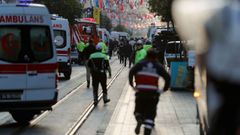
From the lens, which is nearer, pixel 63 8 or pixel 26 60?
pixel 26 60

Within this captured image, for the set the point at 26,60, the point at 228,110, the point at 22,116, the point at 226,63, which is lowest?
the point at 22,116

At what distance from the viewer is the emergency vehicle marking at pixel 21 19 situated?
12.0 m

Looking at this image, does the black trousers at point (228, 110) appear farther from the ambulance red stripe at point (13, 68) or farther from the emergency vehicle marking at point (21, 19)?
the emergency vehicle marking at point (21, 19)

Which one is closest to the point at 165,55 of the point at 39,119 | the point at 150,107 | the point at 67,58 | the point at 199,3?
the point at 67,58

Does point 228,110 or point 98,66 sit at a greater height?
point 228,110

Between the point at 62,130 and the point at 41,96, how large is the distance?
2.74 feet

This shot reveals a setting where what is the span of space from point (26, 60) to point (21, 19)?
33.0 inches

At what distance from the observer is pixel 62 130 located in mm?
11672

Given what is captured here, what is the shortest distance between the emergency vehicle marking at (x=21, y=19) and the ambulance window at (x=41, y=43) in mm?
186

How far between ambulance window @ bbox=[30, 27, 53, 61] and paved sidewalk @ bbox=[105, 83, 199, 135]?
196cm

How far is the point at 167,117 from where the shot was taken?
13406 mm

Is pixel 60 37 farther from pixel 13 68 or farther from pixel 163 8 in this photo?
pixel 13 68

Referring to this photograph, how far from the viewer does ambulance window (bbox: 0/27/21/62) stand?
39.5ft

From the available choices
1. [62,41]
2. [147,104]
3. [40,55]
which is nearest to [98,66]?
[40,55]
